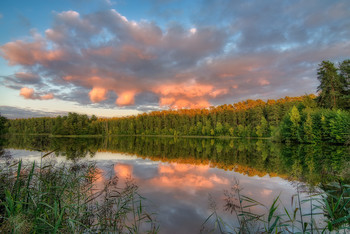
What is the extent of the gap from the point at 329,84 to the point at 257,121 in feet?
130

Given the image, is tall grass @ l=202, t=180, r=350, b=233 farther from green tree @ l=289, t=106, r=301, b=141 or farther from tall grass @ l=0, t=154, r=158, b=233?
green tree @ l=289, t=106, r=301, b=141

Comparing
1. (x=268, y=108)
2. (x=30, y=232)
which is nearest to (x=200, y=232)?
(x=30, y=232)

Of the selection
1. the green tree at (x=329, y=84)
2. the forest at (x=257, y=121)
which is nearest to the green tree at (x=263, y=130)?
the forest at (x=257, y=121)

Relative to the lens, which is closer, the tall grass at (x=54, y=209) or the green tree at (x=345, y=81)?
the tall grass at (x=54, y=209)

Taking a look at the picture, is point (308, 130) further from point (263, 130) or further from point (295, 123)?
point (263, 130)

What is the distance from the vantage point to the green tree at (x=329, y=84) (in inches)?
1604

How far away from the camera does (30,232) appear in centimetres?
337

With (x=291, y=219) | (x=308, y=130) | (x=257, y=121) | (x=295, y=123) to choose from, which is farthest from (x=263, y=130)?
(x=291, y=219)

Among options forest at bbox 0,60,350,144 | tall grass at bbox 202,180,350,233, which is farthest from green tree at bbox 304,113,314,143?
tall grass at bbox 202,180,350,233

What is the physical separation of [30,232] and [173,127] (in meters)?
107

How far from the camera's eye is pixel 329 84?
41.1 meters

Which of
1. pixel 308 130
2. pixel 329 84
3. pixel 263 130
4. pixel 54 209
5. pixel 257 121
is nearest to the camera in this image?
pixel 54 209

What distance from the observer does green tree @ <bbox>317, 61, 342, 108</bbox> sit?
4075 centimetres

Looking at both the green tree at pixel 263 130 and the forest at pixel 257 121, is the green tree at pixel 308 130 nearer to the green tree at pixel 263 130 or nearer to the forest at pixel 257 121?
the forest at pixel 257 121
